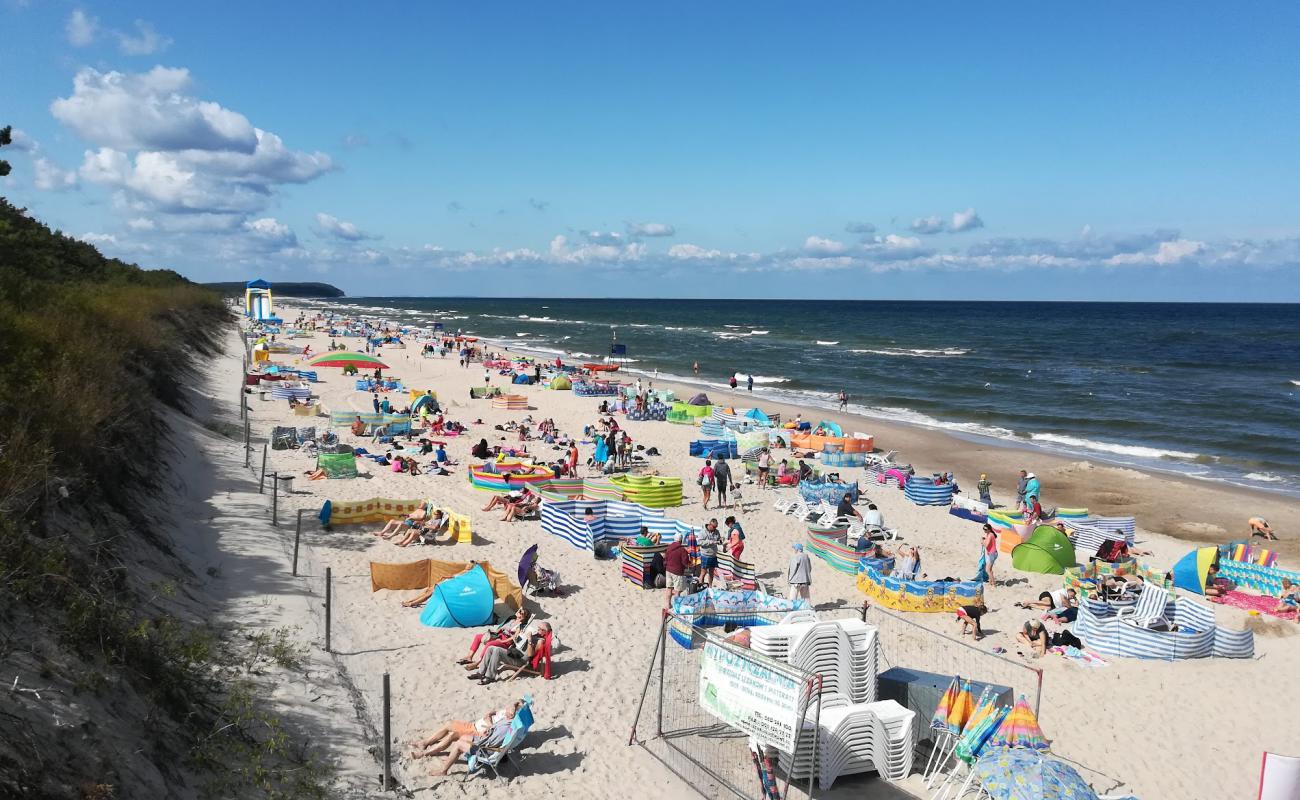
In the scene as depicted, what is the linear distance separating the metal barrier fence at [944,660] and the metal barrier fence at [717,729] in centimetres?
237

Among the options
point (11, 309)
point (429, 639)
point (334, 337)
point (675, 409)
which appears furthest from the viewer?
point (334, 337)

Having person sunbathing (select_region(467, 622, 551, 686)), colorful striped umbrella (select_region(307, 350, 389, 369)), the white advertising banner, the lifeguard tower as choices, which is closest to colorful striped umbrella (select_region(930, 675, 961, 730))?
the white advertising banner

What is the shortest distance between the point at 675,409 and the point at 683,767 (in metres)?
21.9

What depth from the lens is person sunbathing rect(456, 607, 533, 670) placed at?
9.18 m

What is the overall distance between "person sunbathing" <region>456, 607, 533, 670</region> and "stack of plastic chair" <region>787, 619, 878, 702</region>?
325cm

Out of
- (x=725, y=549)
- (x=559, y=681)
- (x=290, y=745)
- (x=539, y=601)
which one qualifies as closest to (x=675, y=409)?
(x=725, y=549)

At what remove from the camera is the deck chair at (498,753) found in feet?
23.5

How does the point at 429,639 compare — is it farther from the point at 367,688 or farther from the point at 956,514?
the point at 956,514

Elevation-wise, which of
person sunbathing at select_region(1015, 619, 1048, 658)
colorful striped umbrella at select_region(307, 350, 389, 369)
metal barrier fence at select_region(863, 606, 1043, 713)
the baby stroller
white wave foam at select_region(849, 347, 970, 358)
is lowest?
metal barrier fence at select_region(863, 606, 1043, 713)

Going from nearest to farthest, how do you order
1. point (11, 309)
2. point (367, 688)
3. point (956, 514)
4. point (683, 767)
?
point (683, 767), point (367, 688), point (11, 309), point (956, 514)

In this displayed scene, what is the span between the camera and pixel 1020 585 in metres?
13.7

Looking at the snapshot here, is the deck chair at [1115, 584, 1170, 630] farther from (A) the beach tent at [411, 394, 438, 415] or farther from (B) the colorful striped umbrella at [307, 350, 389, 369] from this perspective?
(B) the colorful striped umbrella at [307, 350, 389, 369]

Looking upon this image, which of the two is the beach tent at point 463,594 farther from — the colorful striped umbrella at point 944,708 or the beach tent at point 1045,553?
the beach tent at point 1045,553

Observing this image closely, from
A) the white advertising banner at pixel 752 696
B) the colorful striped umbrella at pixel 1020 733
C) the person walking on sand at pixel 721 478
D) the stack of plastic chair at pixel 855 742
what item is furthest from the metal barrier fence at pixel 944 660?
the person walking on sand at pixel 721 478
